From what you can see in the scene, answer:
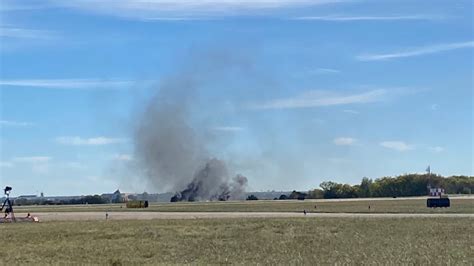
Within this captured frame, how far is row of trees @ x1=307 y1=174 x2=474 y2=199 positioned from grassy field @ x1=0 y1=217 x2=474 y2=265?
348ft

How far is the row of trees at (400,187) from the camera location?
469 feet

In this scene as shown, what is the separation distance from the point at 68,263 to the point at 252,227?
697 inches

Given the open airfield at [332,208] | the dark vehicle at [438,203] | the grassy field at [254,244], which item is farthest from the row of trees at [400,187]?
the grassy field at [254,244]

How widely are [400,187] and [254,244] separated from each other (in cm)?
12086

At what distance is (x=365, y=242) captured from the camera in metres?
27.1

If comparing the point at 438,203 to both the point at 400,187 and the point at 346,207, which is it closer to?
the point at 346,207

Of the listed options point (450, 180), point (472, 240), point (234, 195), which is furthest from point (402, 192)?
point (472, 240)

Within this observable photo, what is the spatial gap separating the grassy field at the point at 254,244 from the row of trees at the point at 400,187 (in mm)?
106021

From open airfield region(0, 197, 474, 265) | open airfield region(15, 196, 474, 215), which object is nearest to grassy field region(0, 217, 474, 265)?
open airfield region(0, 197, 474, 265)

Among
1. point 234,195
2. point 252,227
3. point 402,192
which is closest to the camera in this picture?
point 252,227

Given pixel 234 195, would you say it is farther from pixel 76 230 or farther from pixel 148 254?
pixel 148 254

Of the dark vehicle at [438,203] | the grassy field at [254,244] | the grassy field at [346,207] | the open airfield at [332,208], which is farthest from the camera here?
the dark vehicle at [438,203]

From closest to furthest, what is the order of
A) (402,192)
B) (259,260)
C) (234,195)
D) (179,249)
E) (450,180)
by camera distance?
(259,260), (179,249), (402,192), (450,180), (234,195)

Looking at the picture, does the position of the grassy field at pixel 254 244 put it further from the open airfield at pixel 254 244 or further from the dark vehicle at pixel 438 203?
the dark vehicle at pixel 438 203
